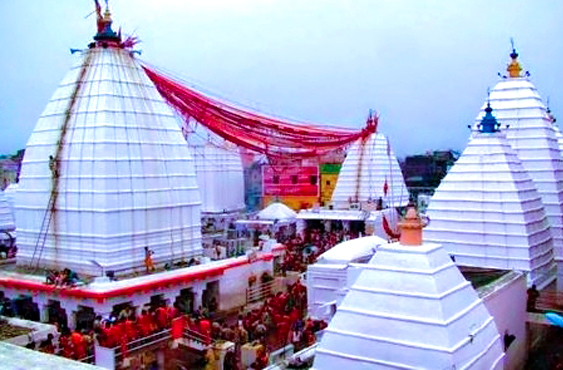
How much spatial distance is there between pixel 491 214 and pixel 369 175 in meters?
20.0

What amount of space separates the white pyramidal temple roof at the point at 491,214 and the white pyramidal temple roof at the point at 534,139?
206 centimetres

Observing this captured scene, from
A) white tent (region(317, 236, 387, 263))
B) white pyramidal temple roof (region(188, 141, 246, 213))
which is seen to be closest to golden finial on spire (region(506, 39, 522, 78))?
white tent (region(317, 236, 387, 263))

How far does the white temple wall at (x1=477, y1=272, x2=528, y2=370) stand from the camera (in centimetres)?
1452

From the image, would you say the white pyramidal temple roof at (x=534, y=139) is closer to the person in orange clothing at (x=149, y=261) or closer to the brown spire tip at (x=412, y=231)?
the brown spire tip at (x=412, y=231)

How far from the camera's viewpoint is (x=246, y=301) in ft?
78.2

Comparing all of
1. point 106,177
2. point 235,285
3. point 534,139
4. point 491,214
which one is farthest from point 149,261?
point 534,139

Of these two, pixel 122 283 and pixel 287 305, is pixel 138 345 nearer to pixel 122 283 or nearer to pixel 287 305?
pixel 122 283

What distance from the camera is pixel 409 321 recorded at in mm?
10047

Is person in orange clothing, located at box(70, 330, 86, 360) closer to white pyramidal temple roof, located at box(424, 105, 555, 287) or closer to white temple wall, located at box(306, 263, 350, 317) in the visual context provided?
white temple wall, located at box(306, 263, 350, 317)

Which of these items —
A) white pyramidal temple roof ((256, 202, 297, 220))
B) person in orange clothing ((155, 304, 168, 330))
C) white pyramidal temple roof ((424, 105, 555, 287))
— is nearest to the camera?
white pyramidal temple roof ((424, 105, 555, 287))

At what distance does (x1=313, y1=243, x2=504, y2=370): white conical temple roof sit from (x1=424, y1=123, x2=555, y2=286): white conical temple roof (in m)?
7.49

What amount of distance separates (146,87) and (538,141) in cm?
1365

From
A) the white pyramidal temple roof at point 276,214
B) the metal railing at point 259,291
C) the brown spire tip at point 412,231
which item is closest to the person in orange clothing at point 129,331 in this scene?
the metal railing at point 259,291

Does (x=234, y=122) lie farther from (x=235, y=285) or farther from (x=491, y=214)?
(x=491, y=214)
